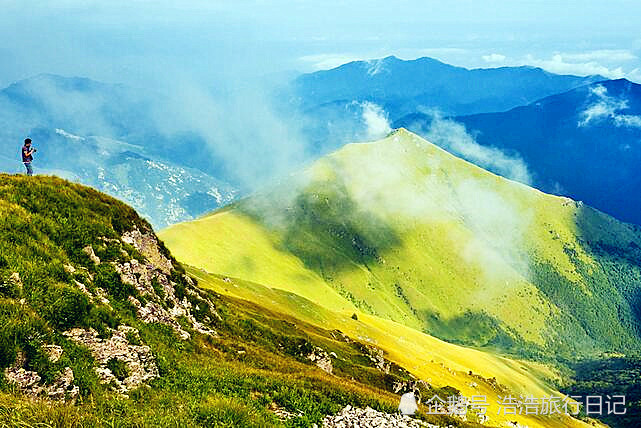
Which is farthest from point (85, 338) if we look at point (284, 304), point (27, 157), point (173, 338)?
point (284, 304)

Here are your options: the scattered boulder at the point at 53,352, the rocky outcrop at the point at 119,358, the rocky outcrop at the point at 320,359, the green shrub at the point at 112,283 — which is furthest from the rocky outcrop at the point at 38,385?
the rocky outcrop at the point at 320,359

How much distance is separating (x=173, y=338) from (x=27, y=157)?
25.4m

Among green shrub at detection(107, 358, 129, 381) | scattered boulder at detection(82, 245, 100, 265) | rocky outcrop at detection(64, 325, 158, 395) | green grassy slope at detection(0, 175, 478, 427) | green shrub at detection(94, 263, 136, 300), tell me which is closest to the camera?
green grassy slope at detection(0, 175, 478, 427)

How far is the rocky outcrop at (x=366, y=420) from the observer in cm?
2492

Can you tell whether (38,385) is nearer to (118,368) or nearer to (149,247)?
(118,368)

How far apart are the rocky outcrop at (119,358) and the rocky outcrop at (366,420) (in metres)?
10.2

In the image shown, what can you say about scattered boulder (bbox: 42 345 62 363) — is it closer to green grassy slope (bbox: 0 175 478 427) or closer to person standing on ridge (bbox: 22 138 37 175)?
green grassy slope (bbox: 0 175 478 427)

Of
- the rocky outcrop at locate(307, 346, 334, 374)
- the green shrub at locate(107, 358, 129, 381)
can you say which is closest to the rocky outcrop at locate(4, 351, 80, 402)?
the green shrub at locate(107, 358, 129, 381)

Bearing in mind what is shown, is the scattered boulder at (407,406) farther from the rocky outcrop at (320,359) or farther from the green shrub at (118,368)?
the rocky outcrop at (320,359)

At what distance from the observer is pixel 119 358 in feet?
80.7

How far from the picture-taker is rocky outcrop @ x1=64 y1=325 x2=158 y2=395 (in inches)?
906

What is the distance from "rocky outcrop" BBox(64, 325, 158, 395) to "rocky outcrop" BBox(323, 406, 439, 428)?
10208mm

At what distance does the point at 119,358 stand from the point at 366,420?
557 inches

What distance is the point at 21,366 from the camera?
65.2 ft
